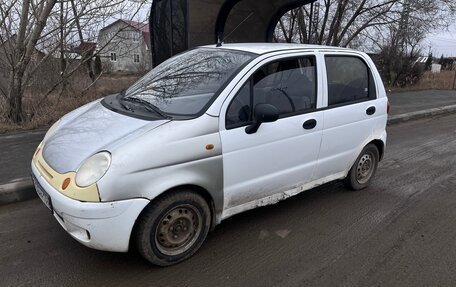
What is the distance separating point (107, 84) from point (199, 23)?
496cm

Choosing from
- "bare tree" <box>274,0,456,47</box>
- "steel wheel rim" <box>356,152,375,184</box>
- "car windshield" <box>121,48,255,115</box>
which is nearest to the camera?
"car windshield" <box>121,48,255,115</box>

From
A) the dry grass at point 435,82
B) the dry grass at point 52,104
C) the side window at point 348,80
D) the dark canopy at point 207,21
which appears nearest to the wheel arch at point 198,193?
the side window at point 348,80

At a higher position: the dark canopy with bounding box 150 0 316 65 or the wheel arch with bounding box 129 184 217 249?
the dark canopy with bounding box 150 0 316 65

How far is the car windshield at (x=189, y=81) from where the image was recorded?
10.4ft

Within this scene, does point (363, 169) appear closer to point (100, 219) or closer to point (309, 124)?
point (309, 124)

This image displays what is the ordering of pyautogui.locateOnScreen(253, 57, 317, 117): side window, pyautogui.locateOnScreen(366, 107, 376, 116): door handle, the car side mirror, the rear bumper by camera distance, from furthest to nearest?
pyautogui.locateOnScreen(366, 107, 376, 116): door handle → pyautogui.locateOnScreen(253, 57, 317, 117): side window → the car side mirror → the rear bumper

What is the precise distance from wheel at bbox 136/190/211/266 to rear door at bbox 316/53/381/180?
5.00 feet

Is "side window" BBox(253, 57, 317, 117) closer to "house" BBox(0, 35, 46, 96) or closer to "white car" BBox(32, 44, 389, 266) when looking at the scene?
"white car" BBox(32, 44, 389, 266)

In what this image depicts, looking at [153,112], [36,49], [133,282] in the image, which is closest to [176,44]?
[36,49]

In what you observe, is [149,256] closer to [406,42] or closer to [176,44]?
[176,44]

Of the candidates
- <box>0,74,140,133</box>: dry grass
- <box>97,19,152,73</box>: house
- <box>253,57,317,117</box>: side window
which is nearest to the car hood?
<box>253,57,317,117</box>: side window

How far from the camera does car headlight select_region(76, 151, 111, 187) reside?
8.39 feet

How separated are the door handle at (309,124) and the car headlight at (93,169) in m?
1.87

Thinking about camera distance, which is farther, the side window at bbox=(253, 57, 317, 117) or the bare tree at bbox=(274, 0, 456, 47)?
the bare tree at bbox=(274, 0, 456, 47)
